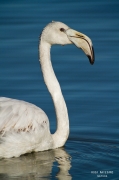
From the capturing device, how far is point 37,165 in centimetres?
993

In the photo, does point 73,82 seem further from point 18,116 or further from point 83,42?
point 18,116

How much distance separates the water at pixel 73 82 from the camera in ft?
32.2

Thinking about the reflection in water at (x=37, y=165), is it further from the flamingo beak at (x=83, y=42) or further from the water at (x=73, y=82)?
the flamingo beak at (x=83, y=42)

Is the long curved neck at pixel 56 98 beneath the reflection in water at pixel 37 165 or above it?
above

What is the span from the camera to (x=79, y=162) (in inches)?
390

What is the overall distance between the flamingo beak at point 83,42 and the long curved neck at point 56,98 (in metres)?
0.39

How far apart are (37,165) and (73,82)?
3393 mm

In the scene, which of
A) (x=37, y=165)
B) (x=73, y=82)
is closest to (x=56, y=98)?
(x=37, y=165)

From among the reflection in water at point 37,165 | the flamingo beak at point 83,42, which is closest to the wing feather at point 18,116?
the reflection in water at point 37,165

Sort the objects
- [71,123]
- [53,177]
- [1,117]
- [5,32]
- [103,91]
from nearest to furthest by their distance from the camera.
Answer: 1. [53,177]
2. [1,117]
3. [71,123]
4. [103,91]
5. [5,32]

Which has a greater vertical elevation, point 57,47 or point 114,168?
point 57,47

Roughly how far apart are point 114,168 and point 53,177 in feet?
2.80

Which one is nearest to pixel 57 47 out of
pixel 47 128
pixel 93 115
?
pixel 93 115

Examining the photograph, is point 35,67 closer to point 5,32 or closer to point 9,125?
point 5,32
